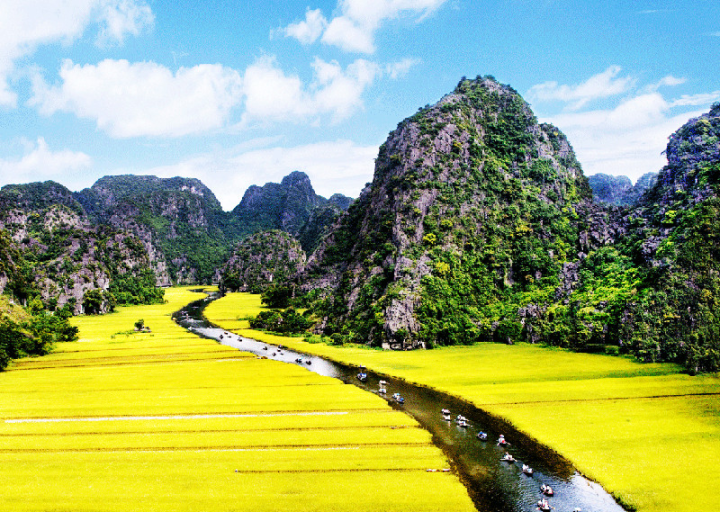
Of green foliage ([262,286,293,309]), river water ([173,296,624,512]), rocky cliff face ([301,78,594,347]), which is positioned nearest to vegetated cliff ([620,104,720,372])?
rocky cliff face ([301,78,594,347])

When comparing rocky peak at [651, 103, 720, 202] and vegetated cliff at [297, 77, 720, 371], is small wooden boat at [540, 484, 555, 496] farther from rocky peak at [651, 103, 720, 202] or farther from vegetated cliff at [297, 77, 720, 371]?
rocky peak at [651, 103, 720, 202]

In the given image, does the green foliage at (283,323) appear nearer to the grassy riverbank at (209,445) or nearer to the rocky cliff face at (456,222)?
the rocky cliff face at (456,222)

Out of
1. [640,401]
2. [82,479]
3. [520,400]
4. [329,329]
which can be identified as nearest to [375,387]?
[520,400]

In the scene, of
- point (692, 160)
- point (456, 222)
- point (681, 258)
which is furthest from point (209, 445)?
point (692, 160)

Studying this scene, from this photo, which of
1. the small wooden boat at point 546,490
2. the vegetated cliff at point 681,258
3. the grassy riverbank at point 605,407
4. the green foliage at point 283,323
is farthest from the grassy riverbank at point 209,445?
the vegetated cliff at point 681,258

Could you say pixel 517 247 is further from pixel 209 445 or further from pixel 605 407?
pixel 209 445

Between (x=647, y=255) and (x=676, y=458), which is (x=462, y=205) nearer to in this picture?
(x=647, y=255)
